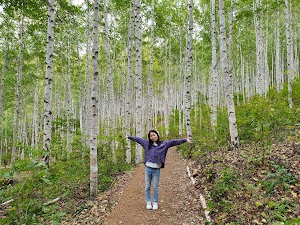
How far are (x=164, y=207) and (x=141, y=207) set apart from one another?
0.57 meters

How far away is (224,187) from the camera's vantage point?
503cm

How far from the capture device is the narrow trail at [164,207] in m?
4.82

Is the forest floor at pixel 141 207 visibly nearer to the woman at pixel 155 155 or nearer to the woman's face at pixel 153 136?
the woman at pixel 155 155

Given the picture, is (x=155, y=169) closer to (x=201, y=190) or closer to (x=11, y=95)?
(x=201, y=190)

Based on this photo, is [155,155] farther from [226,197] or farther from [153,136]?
[226,197]

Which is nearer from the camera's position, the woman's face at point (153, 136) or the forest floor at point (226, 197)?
the forest floor at point (226, 197)

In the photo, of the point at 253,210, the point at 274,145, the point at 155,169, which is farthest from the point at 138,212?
the point at 274,145

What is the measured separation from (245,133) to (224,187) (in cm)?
411

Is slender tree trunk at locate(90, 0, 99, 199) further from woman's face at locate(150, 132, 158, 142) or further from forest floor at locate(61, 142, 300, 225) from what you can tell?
woman's face at locate(150, 132, 158, 142)

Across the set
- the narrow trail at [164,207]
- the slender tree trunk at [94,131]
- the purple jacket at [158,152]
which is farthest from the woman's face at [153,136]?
the slender tree trunk at [94,131]

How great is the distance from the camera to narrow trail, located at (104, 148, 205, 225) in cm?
482

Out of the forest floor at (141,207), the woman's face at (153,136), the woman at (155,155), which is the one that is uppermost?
the woman's face at (153,136)

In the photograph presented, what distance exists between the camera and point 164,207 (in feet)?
17.7

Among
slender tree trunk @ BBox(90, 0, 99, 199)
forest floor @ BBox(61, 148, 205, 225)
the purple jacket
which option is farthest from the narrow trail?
the purple jacket
